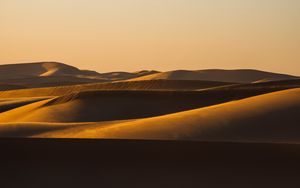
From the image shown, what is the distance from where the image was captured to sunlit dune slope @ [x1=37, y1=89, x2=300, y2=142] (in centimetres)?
769

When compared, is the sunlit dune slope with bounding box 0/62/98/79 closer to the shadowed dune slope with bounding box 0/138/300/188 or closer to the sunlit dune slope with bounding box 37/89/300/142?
the sunlit dune slope with bounding box 37/89/300/142

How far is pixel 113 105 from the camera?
49.6 ft

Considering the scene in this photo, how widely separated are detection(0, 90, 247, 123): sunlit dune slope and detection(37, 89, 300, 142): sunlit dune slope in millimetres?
4633

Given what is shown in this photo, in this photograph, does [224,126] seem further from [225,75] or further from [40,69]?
[40,69]

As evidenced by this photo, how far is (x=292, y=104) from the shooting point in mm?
9125

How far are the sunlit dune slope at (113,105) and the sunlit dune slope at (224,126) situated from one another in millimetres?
4633

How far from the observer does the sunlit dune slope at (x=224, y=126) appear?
7688mm

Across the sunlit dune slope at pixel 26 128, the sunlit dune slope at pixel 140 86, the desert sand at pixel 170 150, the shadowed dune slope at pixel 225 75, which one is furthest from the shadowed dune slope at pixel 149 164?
the shadowed dune slope at pixel 225 75

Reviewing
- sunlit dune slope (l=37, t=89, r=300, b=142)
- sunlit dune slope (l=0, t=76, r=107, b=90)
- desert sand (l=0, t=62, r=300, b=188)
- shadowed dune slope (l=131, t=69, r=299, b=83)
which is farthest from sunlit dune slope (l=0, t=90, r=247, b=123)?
shadowed dune slope (l=131, t=69, r=299, b=83)

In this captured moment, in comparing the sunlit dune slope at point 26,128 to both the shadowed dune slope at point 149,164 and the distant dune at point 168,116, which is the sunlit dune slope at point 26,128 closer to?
the distant dune at point 168,116

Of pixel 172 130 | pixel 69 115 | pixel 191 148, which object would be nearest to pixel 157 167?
pixel 191 148

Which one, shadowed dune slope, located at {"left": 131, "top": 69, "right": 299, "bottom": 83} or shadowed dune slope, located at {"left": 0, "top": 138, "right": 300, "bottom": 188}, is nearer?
shadowed dune slope, located at {"left": 0, "top": 138, "right": 300, "bottom": 188}

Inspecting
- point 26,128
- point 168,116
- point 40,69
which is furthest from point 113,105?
point 40,69

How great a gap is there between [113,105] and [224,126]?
23.6ft
